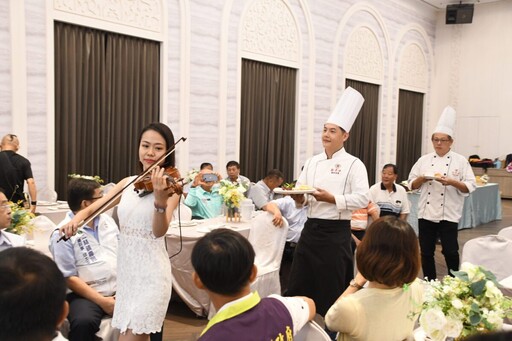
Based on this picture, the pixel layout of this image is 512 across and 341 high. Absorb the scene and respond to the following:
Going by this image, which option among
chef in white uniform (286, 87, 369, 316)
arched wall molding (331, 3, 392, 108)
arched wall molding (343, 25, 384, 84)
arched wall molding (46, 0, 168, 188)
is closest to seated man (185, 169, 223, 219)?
arched wall molding (46, 0, 168, 188)

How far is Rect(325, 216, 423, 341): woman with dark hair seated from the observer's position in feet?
5.27

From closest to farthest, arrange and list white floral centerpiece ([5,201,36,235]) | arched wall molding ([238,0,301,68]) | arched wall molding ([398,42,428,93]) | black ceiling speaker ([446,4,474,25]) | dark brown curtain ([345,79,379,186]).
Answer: white floral centerpiece ([5,201,36,235]), arched wall molding ([238,0,301,68]), dark brown curtain ([345,79,379,186]), arched wall molding ([398,42,428,93]), black ceiling speaker ([446,4,474,25])

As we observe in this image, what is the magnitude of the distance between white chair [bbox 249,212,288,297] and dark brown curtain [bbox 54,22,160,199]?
2.72m

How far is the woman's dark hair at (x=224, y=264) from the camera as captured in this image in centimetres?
139

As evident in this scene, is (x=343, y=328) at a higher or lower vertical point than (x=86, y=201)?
lower

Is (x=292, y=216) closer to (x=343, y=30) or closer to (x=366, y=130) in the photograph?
(x=343, y=30)

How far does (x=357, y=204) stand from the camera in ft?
9.58

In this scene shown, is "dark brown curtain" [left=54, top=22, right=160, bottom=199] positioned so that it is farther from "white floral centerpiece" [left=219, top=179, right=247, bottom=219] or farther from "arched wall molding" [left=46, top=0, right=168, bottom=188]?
"white floral centerpiece" [left=219, top=179, right=247, bottom=219]

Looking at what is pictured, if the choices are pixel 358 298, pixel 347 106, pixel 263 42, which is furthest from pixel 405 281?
pixel 263 42

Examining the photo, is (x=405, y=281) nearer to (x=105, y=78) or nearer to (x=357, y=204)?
(x=357, y=204)

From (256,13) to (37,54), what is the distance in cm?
350

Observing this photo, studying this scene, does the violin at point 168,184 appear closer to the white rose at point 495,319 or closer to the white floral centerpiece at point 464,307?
the white floral centerpiece at point 464,307

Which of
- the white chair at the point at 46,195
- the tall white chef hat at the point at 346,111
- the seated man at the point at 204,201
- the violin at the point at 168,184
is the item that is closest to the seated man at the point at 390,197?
the seated man at the point at 204,201

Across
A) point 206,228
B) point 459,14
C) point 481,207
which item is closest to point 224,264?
point 206,228
